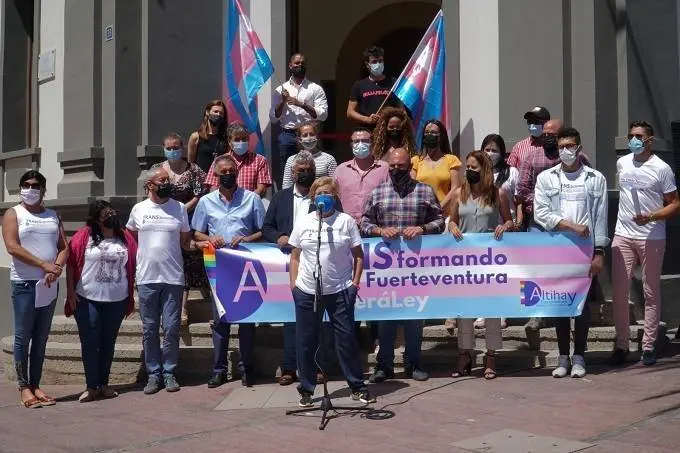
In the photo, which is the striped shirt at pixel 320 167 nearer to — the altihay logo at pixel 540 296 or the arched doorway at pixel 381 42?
the altihay logo at pixel 540 296

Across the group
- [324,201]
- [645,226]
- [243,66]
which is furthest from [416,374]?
[243,66]

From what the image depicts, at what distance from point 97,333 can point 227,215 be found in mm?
1622

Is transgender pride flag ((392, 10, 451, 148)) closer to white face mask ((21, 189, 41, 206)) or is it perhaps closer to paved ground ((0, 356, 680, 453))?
paved ground ((0, 356, 680, 453))

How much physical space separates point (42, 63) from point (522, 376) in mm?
8498

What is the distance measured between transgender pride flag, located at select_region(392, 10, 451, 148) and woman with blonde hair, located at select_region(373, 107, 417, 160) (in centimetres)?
104

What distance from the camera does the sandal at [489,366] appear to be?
8422 mm

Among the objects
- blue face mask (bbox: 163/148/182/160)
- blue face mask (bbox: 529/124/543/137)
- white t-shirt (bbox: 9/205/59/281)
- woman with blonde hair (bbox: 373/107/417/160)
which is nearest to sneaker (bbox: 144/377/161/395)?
white t-shirt (bbox: 9/205/59/281)

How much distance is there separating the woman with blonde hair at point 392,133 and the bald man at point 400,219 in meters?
0.85

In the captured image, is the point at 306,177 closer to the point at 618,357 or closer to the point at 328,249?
the point at 328,249

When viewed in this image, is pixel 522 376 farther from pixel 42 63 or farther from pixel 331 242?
pixel 42 63

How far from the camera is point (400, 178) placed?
838 centimetres

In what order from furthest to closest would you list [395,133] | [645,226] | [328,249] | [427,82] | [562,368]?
[427,82]
[395,133]
[645,226]
[562,368]
[328,249]

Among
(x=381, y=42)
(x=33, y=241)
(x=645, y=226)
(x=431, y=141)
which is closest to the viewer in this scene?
(x=33, y=241)

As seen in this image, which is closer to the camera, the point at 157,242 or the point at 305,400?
the point at 305,400
